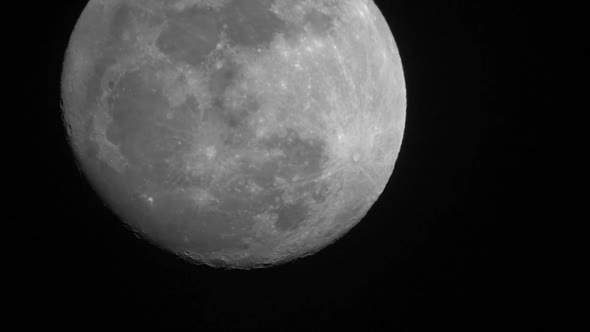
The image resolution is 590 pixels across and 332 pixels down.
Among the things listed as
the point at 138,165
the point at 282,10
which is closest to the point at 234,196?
the point at 138,165

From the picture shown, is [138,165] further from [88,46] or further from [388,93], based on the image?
[388,93]

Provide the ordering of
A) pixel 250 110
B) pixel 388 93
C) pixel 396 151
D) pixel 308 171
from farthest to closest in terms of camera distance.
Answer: pixel 396 151 → pixel 388 93 → pixel 308 171 → pixel 250 110

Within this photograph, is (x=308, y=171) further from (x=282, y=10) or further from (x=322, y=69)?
(x=282, y=10)

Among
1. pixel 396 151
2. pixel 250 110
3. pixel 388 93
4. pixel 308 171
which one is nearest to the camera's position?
pixel 250 110

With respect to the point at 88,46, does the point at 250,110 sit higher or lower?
lower

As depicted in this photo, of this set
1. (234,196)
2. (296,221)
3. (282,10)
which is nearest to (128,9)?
(282,10)

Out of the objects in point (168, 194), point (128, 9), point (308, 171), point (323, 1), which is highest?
point (323, 1)

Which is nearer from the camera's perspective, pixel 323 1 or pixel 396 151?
pixel 323 1
